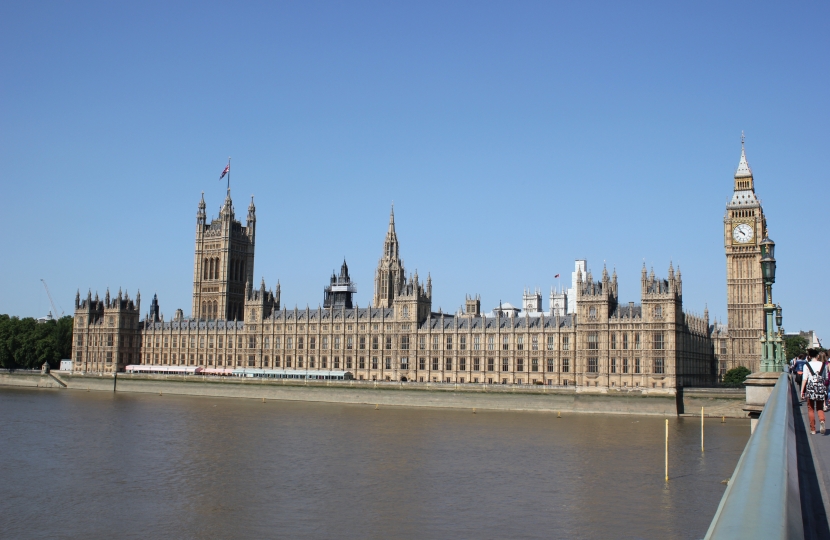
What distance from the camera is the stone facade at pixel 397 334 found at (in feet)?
277

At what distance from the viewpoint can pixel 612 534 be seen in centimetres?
2934

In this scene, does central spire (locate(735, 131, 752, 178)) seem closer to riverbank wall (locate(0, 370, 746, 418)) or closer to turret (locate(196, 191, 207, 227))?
riverbank wall (locate(0, 370, 746, 418))

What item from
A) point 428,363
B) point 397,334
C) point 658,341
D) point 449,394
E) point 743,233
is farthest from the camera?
point 743,233

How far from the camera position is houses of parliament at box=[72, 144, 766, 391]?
8481 cm

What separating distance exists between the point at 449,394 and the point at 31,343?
8049 cm

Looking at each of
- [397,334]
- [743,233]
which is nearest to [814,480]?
[397,334]

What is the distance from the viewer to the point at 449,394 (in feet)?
292

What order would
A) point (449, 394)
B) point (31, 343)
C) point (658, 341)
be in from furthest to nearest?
point (31, 343)
point (449, 394)
point (658, 341)

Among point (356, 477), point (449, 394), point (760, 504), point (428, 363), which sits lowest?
point (356, 477)

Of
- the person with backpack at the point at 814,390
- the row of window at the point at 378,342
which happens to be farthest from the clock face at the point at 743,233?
the person with backpack at the point at 814,390

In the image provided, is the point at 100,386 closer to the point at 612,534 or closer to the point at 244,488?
the point at 244,488

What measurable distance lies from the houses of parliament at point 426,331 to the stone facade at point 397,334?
15 centimetres

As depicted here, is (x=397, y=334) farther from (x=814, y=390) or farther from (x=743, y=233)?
(x=814, y=390)

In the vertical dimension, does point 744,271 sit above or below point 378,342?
above
